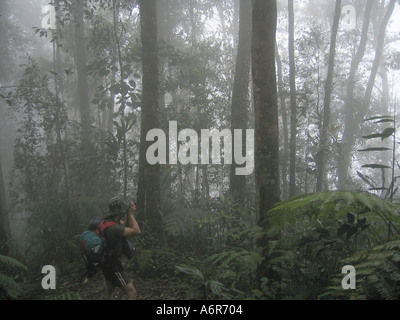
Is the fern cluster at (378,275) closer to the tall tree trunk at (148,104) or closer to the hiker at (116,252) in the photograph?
the hiker at (116,252)

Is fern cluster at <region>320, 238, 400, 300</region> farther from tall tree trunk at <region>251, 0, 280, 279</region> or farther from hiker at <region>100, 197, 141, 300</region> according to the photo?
hiker at <region>100, 197, 141, 300</region>

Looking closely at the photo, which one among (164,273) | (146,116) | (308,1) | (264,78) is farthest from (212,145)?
(308,1)

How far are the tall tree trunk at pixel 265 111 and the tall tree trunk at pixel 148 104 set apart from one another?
10.6 ft

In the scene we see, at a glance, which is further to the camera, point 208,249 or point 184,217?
point 184,217

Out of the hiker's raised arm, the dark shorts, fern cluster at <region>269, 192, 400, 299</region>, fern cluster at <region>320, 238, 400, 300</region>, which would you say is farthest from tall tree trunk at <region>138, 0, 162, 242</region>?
fern cluster at <region>320, 238, 400, 300</region>

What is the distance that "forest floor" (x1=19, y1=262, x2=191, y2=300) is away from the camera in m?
5.26

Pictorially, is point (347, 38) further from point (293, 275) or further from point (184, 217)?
point (293, 275)

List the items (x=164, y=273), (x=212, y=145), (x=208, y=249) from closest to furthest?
(x=164, y=273), (x=208, y=249), (x=212, y=145)

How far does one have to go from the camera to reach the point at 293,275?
4199mm

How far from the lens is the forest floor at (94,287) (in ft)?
17.3

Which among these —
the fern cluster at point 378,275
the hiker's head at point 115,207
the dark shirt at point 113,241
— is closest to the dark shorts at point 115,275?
the dark shirt at point 113,241

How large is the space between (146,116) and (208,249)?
3353 mm

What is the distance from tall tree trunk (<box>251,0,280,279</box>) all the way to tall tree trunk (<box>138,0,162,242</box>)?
3217 mm

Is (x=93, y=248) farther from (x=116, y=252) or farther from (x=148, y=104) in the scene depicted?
(x=148, y=104)
